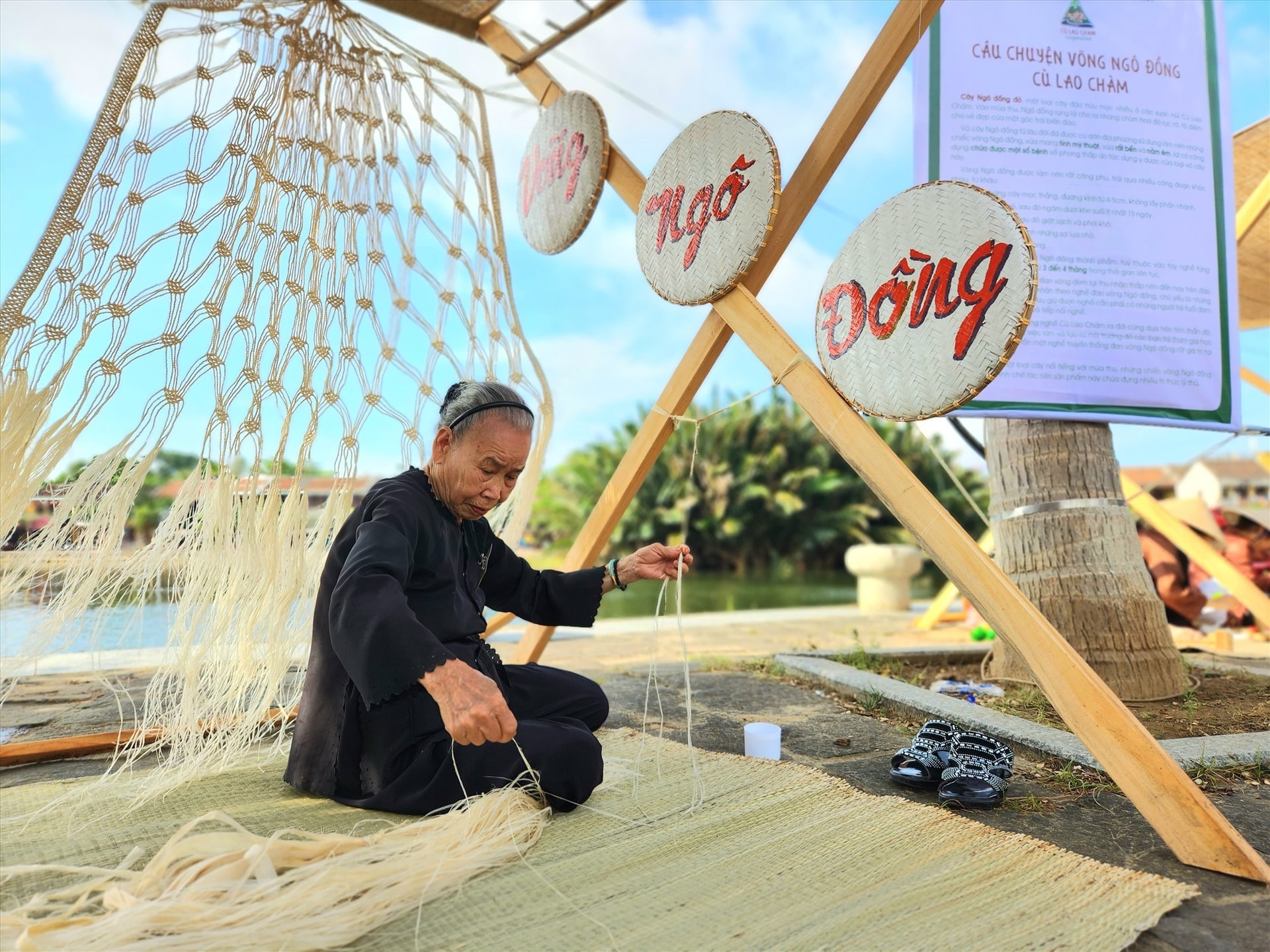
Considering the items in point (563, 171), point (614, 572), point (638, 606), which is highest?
point (563, 171)

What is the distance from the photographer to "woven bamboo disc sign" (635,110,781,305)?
2184 millimetres

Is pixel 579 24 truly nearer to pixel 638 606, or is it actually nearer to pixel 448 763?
pixel 448 763

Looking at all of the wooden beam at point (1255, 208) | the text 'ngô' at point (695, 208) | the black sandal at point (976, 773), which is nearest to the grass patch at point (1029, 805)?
the black sandal at point (976, 773)

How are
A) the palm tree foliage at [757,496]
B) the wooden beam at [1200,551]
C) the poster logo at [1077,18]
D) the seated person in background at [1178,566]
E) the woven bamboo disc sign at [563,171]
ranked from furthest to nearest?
the palm tree foliage at [757,496] → the seated person in background at [1178,566] → the wooden beam at [1200,551] → the poster logo at [1077,18] → the woven bamboo disc sign at [563,171]

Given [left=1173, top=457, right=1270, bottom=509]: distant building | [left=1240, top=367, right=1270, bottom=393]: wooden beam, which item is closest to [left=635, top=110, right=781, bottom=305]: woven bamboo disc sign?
[left=1173, top=457, right=1270, bottom=509]: distant building

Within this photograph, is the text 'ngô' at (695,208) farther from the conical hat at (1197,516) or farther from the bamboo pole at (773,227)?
the conical hat at (1197,516)

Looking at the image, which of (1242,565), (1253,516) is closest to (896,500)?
(1242,565)

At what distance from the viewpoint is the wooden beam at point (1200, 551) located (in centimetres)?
453

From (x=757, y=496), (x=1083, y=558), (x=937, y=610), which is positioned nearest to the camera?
(x=1083, y=558)

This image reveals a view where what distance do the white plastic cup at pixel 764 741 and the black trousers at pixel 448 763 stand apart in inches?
19.2

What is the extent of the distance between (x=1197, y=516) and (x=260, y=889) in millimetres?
5488

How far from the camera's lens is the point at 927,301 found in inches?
72.4

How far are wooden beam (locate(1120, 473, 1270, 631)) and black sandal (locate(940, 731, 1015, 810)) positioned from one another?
3.03m

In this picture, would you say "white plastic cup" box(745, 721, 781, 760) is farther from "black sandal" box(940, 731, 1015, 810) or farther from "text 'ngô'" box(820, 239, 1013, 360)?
"text 'ngô'" box(820, 239, 1013, 360)
